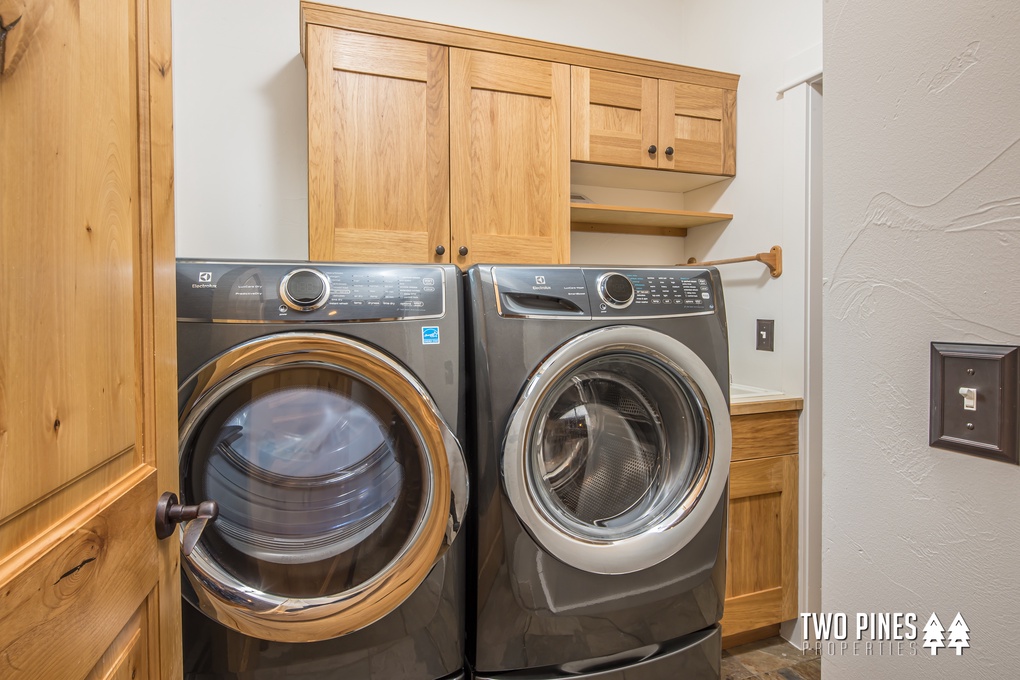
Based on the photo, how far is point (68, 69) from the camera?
434 mm

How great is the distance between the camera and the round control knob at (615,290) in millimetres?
1178

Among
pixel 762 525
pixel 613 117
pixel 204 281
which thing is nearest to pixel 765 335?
pixel 762 525

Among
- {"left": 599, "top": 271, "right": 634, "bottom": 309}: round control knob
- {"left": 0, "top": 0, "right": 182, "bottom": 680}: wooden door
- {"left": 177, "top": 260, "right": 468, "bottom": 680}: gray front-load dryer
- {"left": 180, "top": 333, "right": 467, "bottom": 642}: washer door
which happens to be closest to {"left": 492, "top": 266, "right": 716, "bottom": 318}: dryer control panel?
{"left": 599, "top": 271, "right": 634, "bottom": 309}: round control knob

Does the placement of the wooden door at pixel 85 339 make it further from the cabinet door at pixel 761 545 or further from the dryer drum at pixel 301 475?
the cabinet door at pixel 761 545

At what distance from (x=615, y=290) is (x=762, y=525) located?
3.47ft

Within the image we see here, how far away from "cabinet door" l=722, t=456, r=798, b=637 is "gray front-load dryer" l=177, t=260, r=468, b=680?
3.30 feet

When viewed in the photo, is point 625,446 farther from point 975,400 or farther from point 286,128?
point 286,128

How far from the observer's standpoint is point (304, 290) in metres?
1.00

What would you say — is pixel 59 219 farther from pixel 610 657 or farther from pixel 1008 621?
pixel 610 657

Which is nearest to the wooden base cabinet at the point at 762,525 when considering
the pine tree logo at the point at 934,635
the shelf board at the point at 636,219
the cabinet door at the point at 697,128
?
the shelf board at the point at 636,219

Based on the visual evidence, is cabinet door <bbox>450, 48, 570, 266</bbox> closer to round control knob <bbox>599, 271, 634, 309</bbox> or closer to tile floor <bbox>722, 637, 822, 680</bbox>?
round control knob <bbox>599, 271, 634, 309</bbox>

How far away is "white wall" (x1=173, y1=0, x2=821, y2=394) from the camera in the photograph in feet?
5.90

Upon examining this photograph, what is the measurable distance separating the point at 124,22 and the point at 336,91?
3.75ft

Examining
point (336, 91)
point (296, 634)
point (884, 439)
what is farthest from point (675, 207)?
point (296, 634)
